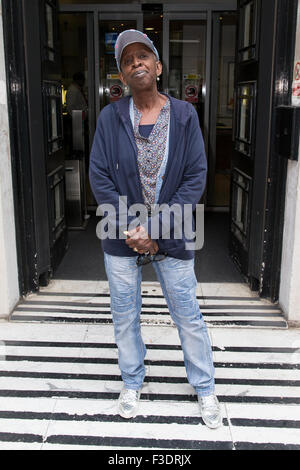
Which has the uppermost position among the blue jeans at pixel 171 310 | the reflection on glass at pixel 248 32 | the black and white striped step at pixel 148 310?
the reflection on glass at pixel 248 32

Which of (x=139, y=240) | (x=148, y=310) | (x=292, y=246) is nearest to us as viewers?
(x=139, y=240)

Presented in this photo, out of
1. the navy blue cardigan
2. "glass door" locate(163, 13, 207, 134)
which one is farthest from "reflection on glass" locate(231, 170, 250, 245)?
"glass door" locate(163, 13, 207, 134)

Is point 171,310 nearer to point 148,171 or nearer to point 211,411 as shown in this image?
point 211,411

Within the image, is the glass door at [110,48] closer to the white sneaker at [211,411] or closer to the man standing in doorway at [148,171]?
the man standing in doorway at [148,171]

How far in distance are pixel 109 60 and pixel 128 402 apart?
5286mm

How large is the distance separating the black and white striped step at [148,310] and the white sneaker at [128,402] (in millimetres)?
885

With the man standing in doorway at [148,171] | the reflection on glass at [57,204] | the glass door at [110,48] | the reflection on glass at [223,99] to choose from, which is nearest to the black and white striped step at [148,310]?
the reflection on glass at [57,204]

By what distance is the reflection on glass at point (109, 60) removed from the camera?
645cm

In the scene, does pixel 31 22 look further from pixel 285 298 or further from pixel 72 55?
pixel 72 55

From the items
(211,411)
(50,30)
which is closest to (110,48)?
(50,30)

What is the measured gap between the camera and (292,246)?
3.16 m

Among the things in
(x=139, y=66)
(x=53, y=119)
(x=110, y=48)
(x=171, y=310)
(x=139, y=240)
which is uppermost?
(x=110, y=48)

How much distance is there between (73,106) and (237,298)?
3.87 m

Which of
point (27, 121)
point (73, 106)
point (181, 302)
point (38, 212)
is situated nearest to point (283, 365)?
point (181, 302)
